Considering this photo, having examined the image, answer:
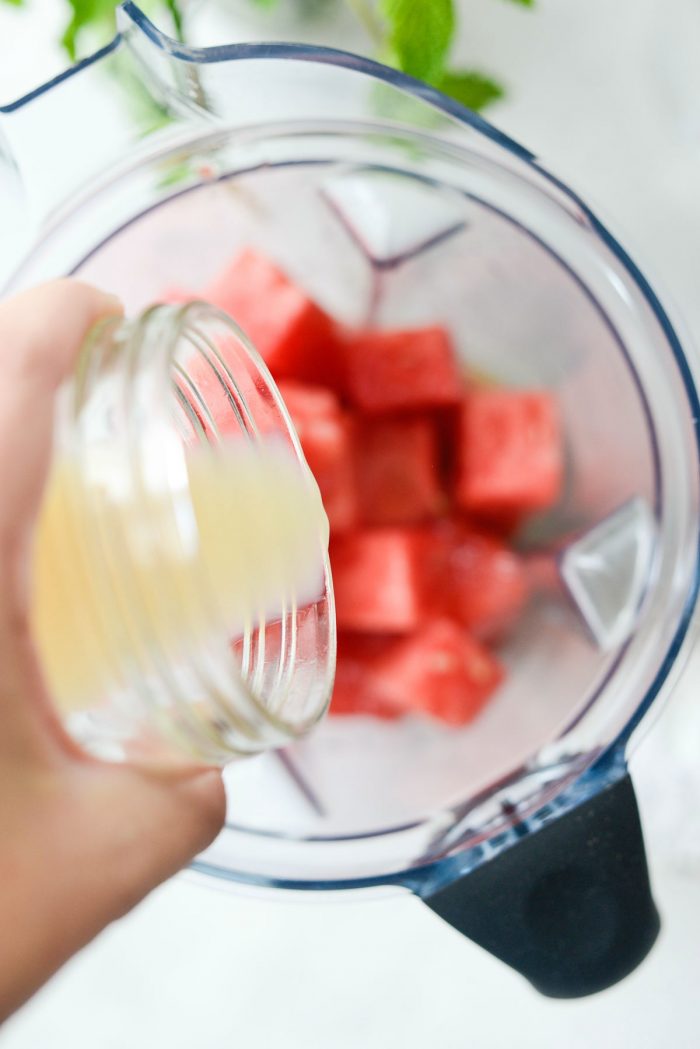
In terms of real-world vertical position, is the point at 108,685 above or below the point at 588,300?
above

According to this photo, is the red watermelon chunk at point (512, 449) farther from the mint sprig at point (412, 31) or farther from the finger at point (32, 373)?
the finger at point (32, 373)

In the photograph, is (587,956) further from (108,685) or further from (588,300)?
(588,300)

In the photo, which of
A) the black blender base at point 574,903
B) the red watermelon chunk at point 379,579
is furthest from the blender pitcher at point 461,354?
the red watermelon chunk at point 379,579

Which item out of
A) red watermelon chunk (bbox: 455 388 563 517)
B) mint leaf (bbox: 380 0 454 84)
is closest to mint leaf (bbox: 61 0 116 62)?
mint leaf (bbox: 380 0 454 84)

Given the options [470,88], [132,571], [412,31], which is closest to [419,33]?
[412,31]

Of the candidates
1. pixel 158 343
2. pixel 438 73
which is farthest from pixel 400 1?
pixel 158 343

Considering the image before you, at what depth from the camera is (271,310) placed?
0.82 m

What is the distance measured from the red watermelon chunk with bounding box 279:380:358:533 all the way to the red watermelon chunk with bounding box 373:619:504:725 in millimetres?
121

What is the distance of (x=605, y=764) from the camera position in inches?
27.1

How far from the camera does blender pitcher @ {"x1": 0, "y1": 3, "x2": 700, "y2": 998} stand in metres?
0.63

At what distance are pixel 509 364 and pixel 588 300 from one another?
0.35 ft

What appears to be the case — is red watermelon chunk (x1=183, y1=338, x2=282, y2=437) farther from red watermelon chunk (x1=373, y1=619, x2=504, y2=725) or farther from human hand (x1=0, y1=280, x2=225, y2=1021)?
red watermelon chunk (x1=373, y1=619, x2=504, y2=725)

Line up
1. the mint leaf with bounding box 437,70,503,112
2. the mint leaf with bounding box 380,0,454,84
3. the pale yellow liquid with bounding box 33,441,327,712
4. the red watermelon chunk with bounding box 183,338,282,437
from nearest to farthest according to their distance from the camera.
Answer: the pale yellow liquid with bounding box 33,441,327,712, the red watermelon chunk with bounding box 183,338,282,437, the mint leaf with bounding box 380,0,454,84, the mint leaf with bounding box 437,70,503,112

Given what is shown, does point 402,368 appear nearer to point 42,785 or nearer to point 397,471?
point 397,471
